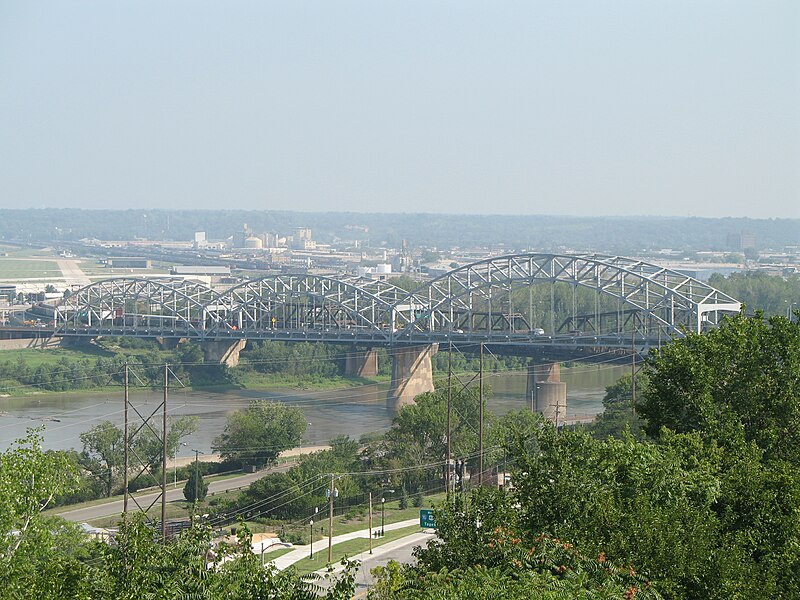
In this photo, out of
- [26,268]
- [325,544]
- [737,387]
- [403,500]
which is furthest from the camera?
[26,268]

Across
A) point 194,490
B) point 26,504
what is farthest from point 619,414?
point 26,504

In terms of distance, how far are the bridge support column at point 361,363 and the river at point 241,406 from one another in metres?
2.94

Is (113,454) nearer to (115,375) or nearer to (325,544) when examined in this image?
(325,544)

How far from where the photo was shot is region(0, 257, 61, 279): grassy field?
161000mm

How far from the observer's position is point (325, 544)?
89.5ft

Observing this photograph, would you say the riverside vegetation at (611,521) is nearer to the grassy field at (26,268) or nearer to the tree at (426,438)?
the tree at (426,438)

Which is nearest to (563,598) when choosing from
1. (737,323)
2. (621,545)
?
(621,545)

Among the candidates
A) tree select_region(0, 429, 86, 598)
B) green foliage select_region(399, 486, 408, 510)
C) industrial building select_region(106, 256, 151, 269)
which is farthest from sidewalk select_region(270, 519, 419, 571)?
industrial building select_region(106, 256, 151, 269)

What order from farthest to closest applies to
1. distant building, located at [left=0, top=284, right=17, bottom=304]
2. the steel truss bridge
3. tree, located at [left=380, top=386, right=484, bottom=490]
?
distant building, located at [left=0, top=284, right=17, bottom=304] < the steel truss bridge < tree, located at [left=380, top=386, right=484, bottom=490]

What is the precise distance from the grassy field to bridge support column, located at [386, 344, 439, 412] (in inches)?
3883

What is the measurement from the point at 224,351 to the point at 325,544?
51.1 m

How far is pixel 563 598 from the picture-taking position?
437 inches

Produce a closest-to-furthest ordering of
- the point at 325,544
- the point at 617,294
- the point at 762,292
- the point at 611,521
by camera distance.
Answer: the point at 611,521
the point at 325,544
the point at 617,294
the point at 762,292

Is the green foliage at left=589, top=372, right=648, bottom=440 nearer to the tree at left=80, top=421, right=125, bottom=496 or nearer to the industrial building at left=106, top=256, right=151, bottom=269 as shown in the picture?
the tree at left=80, top=421, right=125, bottom=496
